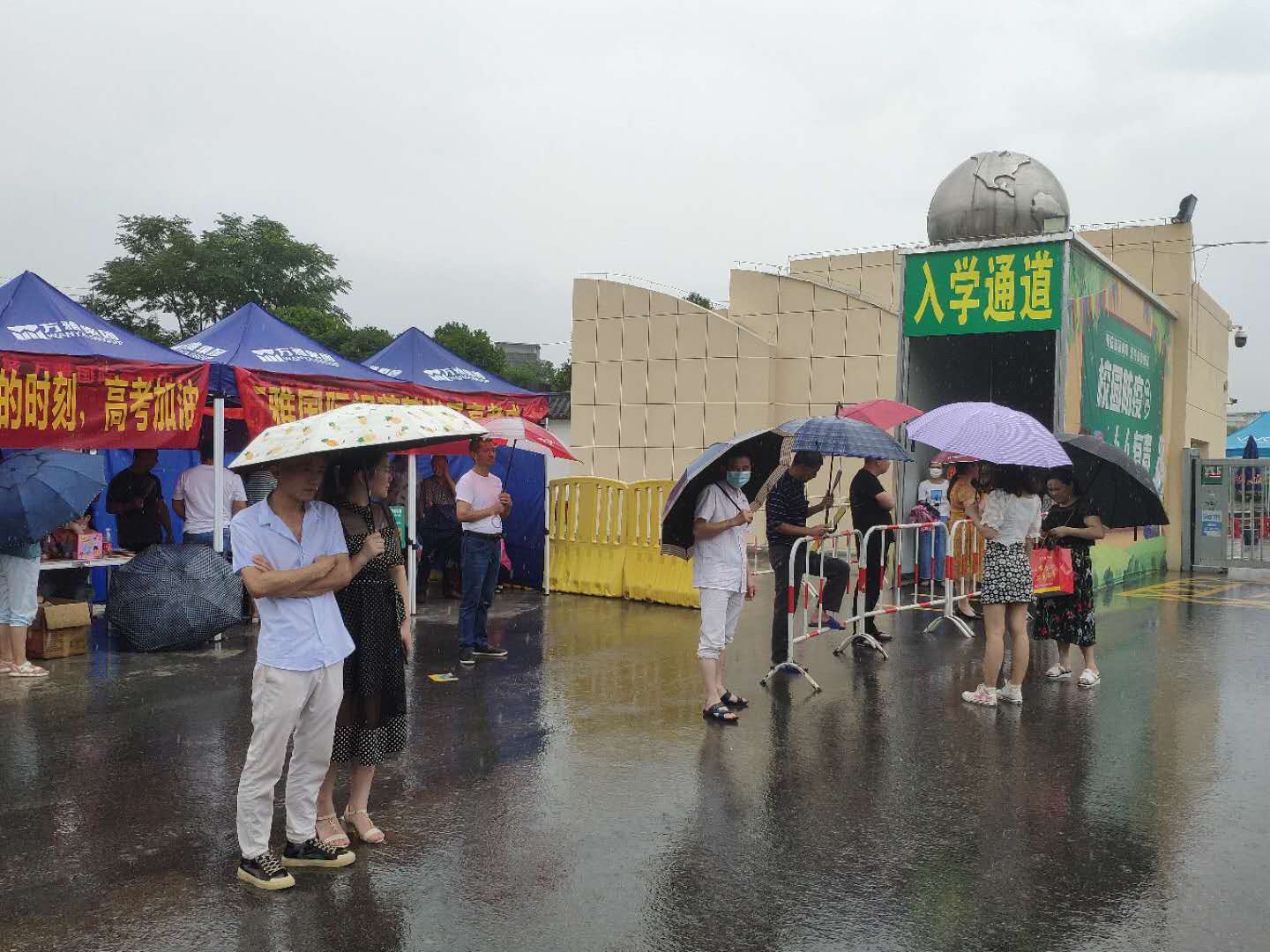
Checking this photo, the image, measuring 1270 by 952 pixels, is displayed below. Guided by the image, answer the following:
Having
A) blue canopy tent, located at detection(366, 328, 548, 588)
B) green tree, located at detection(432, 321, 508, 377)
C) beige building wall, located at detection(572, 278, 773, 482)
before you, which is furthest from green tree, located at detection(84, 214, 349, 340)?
blue canopy tent, located at detection(366, 328, 548, 588)

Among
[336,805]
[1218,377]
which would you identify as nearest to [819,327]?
[1218,377]

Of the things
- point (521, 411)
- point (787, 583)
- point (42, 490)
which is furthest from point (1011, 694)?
point (42, 490)

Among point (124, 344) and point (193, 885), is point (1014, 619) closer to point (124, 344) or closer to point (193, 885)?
point (193, 885)

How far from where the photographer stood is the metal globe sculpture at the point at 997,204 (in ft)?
44.7

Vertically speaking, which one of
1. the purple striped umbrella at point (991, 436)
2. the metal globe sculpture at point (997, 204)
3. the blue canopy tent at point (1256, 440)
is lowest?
the purple striped umbrella at point (991, 436)

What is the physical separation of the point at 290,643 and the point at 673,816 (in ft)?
7.11

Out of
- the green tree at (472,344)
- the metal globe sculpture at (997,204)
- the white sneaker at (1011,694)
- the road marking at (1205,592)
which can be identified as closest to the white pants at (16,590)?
the white sneaker at (1011,694)

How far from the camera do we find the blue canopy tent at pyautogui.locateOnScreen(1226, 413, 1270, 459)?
83.1 ft

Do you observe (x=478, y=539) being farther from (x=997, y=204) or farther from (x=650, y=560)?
(x=997, y=204)

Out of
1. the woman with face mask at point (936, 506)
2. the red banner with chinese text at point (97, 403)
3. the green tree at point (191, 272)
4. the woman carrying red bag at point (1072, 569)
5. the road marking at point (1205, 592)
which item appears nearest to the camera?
the woman carrying red bag at point (1072, 569)

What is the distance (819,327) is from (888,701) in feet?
58.0

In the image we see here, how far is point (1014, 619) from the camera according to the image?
745 cm

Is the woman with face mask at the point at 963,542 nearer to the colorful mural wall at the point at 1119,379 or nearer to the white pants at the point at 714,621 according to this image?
the colorful mural wall at the point at 1119,379

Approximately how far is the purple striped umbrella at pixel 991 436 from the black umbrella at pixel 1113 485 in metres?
0.96
